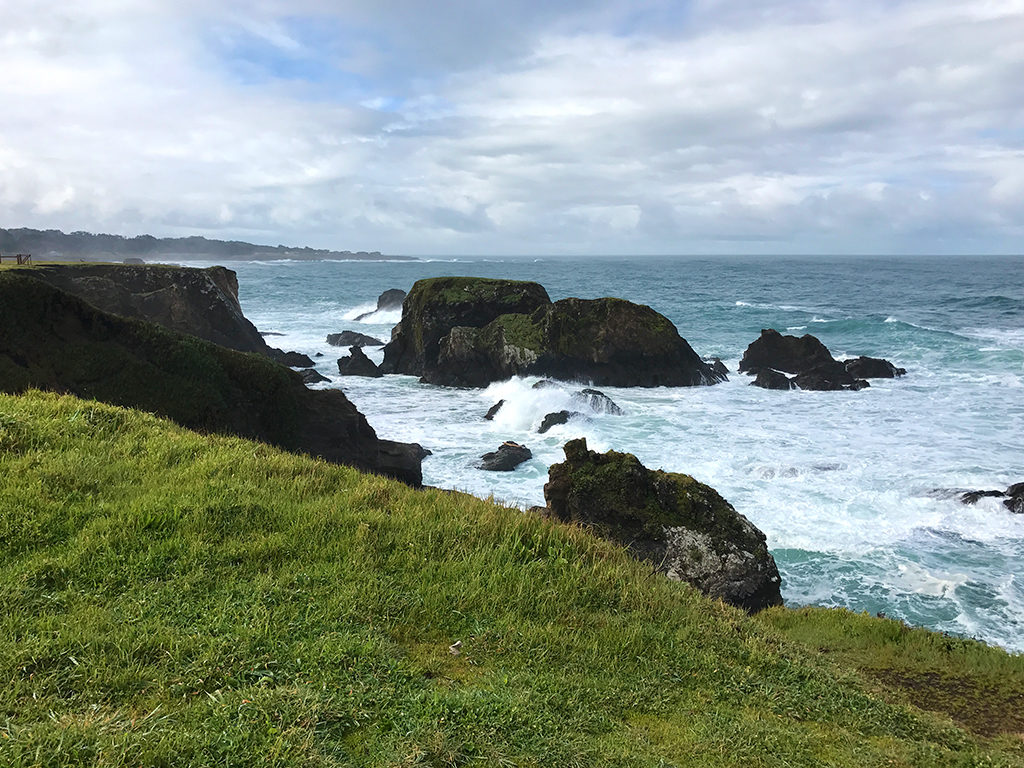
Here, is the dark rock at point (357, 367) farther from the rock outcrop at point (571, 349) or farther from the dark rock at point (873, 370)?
the dark rock at point (873, 370)

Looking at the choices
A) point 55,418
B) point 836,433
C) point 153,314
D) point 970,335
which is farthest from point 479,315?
point 970,335

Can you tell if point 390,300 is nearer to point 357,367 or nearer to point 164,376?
point 357,367

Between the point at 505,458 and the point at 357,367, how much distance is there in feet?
67.9

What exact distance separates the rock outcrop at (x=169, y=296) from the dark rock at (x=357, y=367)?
4.71m

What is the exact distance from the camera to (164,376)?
49.2ft


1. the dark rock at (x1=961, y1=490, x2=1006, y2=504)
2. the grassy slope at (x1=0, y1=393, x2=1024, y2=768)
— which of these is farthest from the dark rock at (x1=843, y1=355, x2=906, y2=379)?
the grassy slope at (x1=0, y1=393, x2=1024, y2=768)

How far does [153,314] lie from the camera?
32.8 metres

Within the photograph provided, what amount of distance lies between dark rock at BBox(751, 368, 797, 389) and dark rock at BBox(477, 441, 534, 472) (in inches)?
757

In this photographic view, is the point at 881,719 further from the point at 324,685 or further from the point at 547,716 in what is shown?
the point at 324,685

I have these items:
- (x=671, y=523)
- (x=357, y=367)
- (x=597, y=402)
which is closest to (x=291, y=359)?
(x=357, y=367)

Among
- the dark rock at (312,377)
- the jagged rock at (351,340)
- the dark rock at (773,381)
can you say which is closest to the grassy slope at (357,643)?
the dark rock at (312,377)

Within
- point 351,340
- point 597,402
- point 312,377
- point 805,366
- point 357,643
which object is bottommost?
point 597,402

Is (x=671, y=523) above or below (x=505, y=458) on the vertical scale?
above

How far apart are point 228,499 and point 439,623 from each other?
10.4 ft
